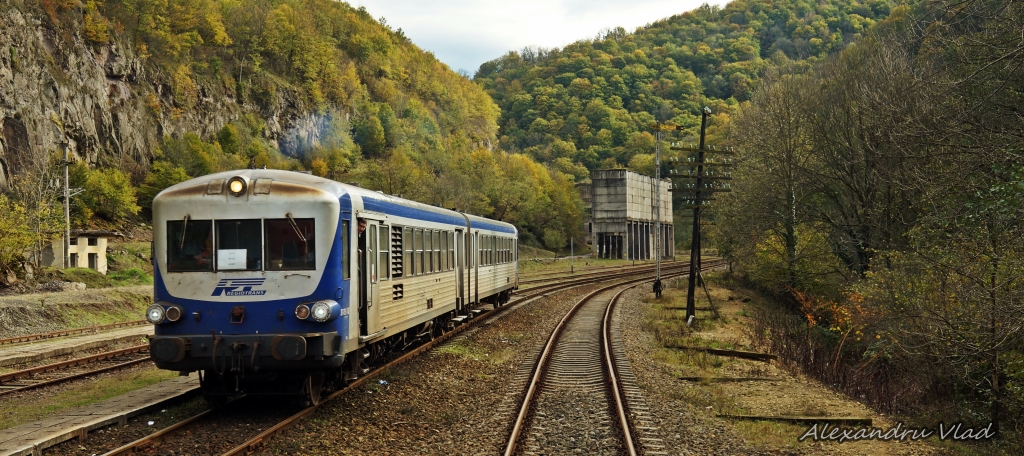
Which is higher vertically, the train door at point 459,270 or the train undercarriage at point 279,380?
the train door at point 459,270

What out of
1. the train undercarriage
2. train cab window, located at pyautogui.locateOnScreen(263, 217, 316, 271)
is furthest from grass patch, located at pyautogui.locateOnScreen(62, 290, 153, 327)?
train cab window, located at pyautogui.locateOnScreen(263, 217, 316, 271)

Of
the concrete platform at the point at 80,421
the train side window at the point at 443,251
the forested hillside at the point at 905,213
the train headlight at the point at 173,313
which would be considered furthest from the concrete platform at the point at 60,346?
the forested hillside at the point at 905,213

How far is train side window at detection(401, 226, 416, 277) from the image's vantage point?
13.8 m

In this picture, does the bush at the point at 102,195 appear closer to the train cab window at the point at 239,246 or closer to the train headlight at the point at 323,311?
the train cab window at the point at 239,246

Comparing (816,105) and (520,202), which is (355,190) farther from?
(520,202)

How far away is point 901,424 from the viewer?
1085 centimetres

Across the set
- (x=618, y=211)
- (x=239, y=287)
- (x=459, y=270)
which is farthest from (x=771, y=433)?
(x=618, y=211)

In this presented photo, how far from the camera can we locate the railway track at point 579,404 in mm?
9023

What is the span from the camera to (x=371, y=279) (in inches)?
453

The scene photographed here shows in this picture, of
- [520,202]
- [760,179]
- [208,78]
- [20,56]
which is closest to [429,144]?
[520,202]

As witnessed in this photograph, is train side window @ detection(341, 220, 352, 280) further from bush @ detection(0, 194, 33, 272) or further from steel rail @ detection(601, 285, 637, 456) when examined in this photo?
bush @ detection(0, 194, 33, 272)

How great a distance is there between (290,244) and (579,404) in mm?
4658

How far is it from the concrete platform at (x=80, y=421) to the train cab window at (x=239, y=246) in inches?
82.5

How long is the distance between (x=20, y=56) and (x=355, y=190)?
52787 millimetres
